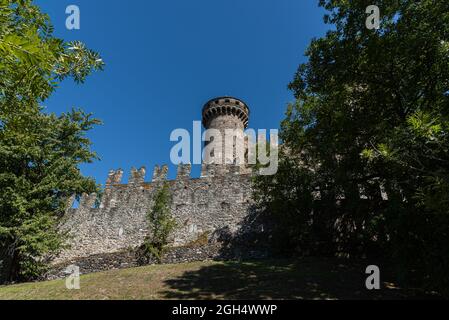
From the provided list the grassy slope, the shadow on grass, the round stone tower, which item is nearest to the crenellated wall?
the grassy slope

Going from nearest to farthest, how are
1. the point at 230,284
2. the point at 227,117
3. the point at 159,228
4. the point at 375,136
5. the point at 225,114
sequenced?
1. the point at 375,136
2. the point at 230,284
3. the point at 159,228
4. the point at 227,117
5. the point at 225,114

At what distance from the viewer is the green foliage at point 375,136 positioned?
288 inches

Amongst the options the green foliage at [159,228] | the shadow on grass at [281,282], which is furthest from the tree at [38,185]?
the shadow on grass at [281,282]

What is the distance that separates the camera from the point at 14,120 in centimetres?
592

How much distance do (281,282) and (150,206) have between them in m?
11.2

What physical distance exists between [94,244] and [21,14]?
1551 centimetres

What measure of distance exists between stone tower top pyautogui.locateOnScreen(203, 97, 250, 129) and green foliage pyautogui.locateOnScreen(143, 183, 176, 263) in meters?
13.6

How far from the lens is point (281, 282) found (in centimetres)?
988

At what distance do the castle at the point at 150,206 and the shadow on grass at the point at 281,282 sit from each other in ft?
16.2

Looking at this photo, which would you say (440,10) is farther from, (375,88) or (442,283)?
(442,283)

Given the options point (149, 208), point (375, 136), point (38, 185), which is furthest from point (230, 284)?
point (38, 185)

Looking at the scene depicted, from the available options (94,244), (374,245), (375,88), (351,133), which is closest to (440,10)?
(375,88)

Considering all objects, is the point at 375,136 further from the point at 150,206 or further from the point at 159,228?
the point at 150,206
